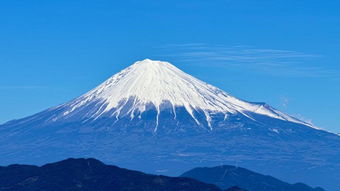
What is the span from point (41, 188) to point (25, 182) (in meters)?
5.38

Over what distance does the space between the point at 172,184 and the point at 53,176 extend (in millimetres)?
22059

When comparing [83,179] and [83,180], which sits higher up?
[83,179]

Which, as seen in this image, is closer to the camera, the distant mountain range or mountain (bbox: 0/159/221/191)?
the distant mountain range

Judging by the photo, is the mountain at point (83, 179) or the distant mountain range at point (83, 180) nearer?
the distant mountain range at point (83, 180)

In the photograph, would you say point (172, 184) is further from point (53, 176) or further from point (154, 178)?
point (53, 176)

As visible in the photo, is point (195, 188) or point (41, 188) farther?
point (195, 188)

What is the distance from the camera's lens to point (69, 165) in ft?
607

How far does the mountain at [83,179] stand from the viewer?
173125mm

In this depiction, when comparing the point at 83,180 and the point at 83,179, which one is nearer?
the point at 83,180

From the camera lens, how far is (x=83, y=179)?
179125 mm

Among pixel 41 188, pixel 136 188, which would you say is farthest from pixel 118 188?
pixel 41 188

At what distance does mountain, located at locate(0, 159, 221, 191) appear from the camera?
173125 mm

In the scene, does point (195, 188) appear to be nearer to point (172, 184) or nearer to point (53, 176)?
point (172, 184)

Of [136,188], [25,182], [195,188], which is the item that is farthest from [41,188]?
[195,188]
